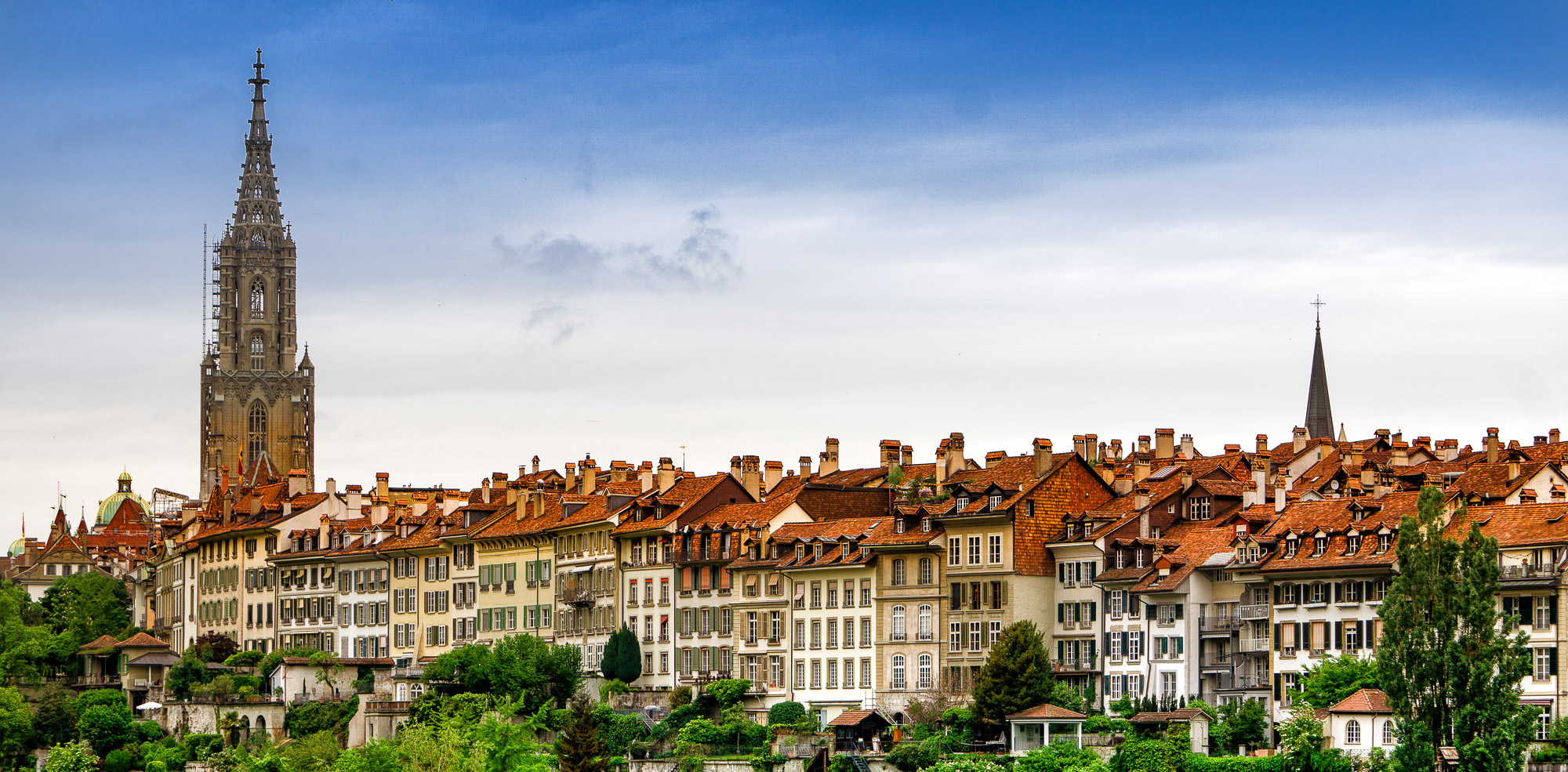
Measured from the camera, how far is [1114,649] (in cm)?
12106

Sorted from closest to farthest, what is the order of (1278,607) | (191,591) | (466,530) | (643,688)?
(1278,607) → (643,688) → (466,530) → (191,591)

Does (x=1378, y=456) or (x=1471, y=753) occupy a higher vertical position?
(x=1378, y=456)

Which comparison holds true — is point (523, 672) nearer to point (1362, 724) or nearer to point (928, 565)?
point (928, 565)

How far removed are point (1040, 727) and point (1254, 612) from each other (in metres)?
9.85

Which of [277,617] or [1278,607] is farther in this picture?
[277,617]

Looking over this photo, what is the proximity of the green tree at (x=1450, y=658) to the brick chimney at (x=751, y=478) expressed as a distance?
53.4 metres

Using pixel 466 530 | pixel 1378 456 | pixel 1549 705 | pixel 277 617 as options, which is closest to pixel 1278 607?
pixel 1549 705

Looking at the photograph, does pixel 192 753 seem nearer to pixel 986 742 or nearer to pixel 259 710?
pixel 259 710

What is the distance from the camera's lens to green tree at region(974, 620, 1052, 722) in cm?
11775

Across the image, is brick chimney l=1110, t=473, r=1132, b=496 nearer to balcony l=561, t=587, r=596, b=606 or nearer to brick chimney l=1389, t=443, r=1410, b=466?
brick chimney l=1389, t=443, r=1410, b=466

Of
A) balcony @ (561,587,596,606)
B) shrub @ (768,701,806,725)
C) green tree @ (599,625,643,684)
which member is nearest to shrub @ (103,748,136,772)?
balcony @ (561,587,596,606)

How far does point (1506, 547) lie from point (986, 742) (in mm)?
22838

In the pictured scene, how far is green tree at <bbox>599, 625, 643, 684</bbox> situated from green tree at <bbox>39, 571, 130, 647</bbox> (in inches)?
2035

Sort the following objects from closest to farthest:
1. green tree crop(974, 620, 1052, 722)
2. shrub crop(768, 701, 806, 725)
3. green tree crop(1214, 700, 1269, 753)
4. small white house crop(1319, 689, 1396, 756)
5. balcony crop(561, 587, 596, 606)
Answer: small white house crop(1319, 689, 1396, 756)
green tree crop(1214, 700, 1269, 753)
green tree crop(974, 620, 1052, 722)
shrub crop(768, 701, 806, 725)
balcony crop(561, 587, 596, 606)
